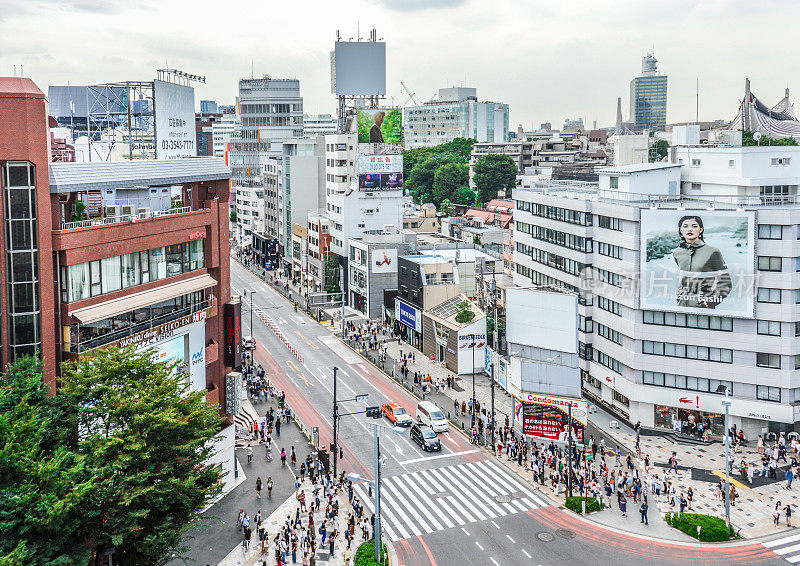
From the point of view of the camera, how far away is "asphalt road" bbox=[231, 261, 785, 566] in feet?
133

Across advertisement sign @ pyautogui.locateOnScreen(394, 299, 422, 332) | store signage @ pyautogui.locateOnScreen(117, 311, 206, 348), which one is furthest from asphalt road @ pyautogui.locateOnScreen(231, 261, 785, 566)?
store signage @ pyautogui.locateOnScreen(117, 311, 206, 348)

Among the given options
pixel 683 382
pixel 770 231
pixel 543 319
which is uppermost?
pixel 770 231

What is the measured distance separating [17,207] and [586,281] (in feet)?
149

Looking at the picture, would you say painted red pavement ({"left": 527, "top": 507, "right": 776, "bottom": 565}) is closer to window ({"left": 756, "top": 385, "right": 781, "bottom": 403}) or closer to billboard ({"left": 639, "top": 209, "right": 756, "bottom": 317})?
window ({"left": 756, "top": 385, "right": 781, "bottom": 403})

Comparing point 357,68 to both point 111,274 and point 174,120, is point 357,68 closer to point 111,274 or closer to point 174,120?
point 174,120

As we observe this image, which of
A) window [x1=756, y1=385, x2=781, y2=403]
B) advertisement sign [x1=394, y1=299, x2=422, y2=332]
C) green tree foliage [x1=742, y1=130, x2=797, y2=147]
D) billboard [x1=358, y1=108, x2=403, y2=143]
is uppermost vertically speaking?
billboard [x1=358, y1=108, x2=403, y2=143]

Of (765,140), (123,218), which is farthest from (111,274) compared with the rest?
(765,140)

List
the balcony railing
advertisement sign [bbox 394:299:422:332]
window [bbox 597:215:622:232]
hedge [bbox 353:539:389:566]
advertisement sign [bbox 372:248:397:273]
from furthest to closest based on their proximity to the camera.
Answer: advertisement sign [bbox 372:248:397:273], advertisement sign [bbox 394:299:422:332], window [bbox 597:215:622:232], hedge [bbox 353:539:389:566], the balcony railing

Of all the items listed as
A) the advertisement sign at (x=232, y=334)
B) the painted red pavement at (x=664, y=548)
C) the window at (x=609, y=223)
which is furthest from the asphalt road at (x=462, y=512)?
the window at (x=609, y=223)

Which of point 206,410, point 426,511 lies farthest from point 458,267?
point 206,410

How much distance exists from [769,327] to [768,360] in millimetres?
2429

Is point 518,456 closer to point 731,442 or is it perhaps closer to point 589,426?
point 589,426

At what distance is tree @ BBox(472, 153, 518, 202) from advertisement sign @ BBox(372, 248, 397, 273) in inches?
2989

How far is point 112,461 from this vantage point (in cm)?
3166
